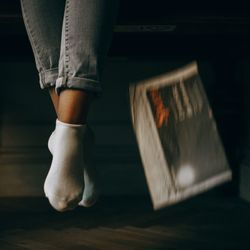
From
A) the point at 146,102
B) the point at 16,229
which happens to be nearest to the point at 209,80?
the point at 16,229

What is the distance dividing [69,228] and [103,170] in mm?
529

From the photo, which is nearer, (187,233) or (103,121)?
(187,233)

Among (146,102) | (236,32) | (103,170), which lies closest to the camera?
(146,102)

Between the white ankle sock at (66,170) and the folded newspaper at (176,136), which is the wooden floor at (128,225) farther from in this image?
the white ankle sock at (66,170)

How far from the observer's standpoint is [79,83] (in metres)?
1.06

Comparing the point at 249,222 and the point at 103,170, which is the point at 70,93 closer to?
the point at 249,222

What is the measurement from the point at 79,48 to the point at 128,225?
832 millimetres

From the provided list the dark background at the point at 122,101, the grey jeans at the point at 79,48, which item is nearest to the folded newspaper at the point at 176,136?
the grey jeans at the point at 79,48

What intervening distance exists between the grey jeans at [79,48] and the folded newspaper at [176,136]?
152 millimetres

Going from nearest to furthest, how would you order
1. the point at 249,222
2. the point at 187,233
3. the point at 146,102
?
the point at 146,102
the point at 187,233
the point at 249,222

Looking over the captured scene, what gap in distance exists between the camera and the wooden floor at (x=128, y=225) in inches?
62.5

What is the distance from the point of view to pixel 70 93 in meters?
1.08

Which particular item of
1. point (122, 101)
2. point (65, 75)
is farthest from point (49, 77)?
point (122, 101)

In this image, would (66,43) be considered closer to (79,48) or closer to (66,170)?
(79,48)
